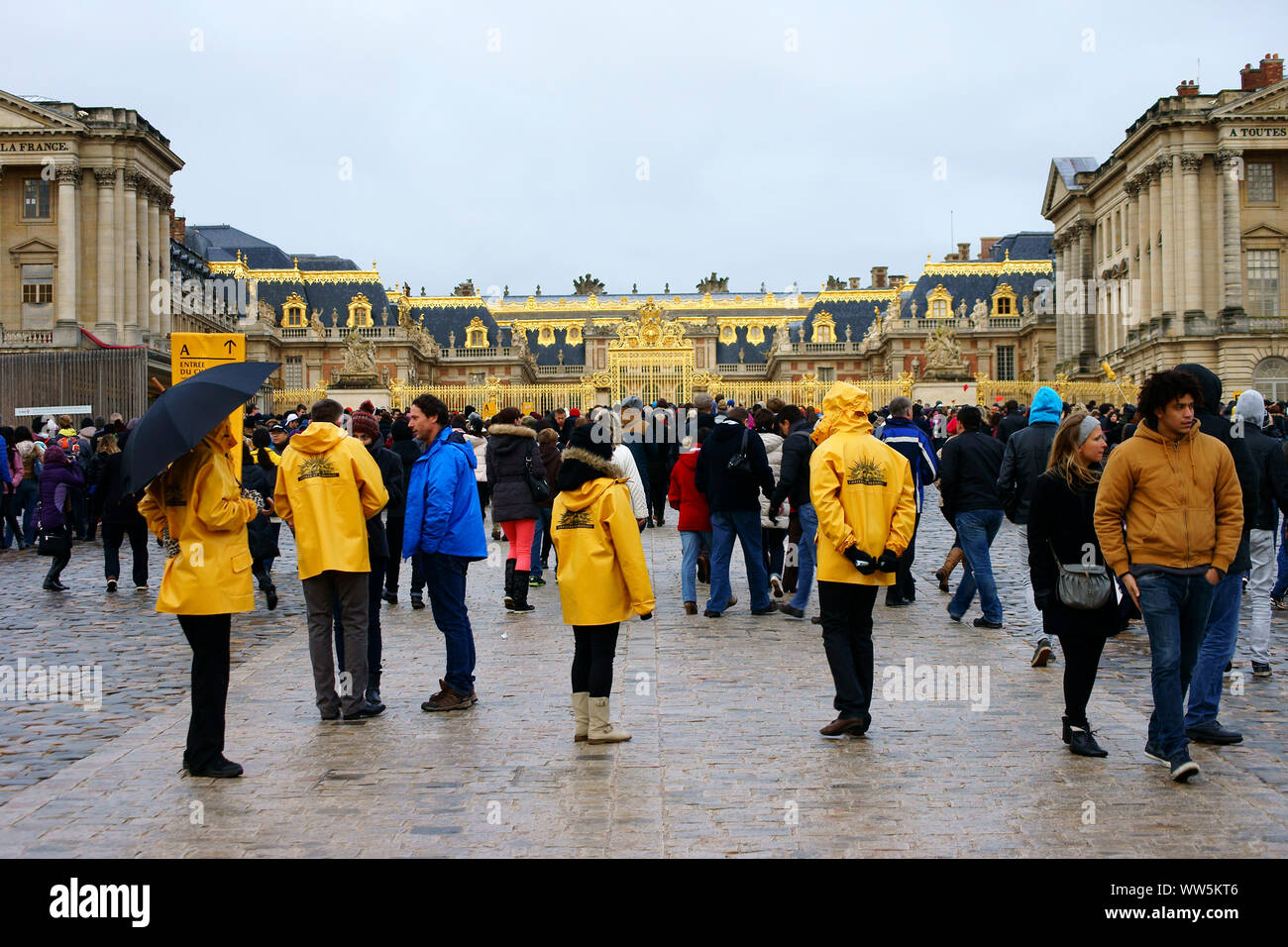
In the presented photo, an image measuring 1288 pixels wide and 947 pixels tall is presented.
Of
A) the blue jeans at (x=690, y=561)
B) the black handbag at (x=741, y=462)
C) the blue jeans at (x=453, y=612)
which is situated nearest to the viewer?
the blue jeans at (x=453, y=612)

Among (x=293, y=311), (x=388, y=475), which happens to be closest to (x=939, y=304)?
(x=293, y=311)

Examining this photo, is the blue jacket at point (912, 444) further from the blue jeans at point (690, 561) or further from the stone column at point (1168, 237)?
the stone column at point (1168, 237)

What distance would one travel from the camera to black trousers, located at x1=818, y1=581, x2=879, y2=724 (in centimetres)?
697

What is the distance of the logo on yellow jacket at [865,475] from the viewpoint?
7.02 m

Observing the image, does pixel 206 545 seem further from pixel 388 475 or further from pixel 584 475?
pixel 388 475

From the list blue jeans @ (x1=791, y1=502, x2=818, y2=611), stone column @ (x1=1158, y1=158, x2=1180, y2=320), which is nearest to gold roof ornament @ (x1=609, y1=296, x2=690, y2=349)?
stone column @ (x1=1158, y1=158, x2=1180, y2=320)

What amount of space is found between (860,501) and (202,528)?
3615 millimetres

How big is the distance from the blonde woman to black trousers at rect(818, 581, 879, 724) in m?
0.96

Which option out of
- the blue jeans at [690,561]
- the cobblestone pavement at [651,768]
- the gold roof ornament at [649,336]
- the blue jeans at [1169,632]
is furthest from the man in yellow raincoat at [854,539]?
the gold roof ornament at [649,336]

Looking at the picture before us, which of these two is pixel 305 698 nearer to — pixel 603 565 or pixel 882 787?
pixel 603 565

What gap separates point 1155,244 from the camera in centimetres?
5003

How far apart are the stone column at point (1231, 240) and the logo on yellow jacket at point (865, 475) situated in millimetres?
45801
